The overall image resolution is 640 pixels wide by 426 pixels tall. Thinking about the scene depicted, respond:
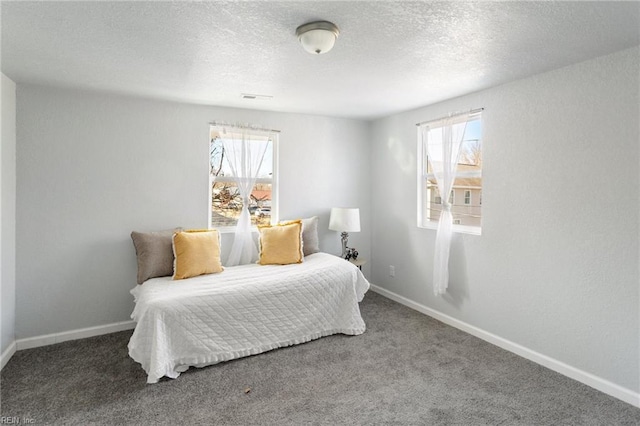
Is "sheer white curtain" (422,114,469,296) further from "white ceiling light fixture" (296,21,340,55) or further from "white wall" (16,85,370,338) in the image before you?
"white wall" (16,85,370,338)

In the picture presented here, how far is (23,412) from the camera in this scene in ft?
7.05

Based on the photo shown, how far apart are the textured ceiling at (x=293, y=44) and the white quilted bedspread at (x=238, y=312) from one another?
1.76 m

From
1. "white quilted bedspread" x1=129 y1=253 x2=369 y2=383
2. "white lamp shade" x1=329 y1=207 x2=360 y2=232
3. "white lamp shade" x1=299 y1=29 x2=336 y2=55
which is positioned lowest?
"white quilted bedspread" x1=129 y1=253 x2=369 y2=383

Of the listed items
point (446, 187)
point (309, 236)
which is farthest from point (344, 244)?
point (446, 187)

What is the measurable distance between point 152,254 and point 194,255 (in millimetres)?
396

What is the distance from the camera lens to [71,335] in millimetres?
3230

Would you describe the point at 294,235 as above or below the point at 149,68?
below

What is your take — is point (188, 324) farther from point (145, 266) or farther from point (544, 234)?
point (544, 234)

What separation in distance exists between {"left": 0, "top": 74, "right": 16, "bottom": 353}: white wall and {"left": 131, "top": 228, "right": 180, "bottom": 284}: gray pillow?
93 centimetres

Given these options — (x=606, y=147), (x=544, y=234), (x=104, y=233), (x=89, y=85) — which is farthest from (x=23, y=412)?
(x=606, y=147)

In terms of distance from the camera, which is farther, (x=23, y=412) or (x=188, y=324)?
(x=188, y=324)

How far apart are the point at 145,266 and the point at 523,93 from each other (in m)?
3.68

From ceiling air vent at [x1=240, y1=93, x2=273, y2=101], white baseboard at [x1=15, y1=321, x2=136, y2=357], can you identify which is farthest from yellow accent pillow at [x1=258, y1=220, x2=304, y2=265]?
white baseboard at [x1=15, y1=321, x2=136, y2=357]

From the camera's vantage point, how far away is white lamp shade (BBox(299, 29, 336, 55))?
6.37ft
